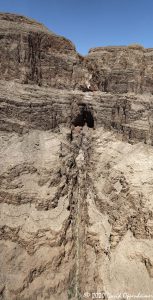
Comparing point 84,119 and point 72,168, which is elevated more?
point 84,119

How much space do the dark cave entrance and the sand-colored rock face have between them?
10 centimetres

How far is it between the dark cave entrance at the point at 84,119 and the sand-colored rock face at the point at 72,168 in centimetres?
10

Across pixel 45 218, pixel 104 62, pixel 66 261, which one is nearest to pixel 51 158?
pixel 45 218

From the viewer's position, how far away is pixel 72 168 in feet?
73.0

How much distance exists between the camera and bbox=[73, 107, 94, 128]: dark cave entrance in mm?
25328

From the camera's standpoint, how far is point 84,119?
25953 millimetres

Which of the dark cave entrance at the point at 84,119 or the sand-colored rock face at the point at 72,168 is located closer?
the sand-colored rock face at the point at 72,168

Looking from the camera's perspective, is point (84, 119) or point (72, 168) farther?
point (84, 119)

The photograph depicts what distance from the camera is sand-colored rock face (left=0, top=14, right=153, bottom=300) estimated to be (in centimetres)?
1745

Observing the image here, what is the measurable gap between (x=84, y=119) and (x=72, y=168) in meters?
5.50

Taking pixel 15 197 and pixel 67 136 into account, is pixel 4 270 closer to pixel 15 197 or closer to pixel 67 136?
pixel 15 197

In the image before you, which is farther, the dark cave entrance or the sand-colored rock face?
the dark cave entrance

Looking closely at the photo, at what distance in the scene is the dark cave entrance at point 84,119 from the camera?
25.3 m

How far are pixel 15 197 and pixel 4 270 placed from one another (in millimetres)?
4250
